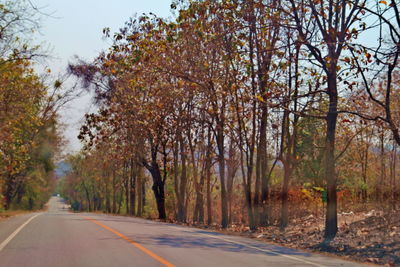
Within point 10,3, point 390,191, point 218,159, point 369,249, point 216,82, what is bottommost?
point 369,249

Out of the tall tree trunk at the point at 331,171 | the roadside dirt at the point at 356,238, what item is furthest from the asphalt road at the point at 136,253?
the tall tree trunk at the point at 331,171

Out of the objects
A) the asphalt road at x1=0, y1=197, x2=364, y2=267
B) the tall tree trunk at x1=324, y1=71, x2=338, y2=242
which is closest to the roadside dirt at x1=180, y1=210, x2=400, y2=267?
the tall tree trunk at x1=324, y1=71, x2=338, y2=242

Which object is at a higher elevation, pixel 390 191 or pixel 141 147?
pixel 141 147

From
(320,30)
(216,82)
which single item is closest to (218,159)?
(216,82)

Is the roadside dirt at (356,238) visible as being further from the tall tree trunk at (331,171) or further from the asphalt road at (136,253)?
the asphalt road at (136,253)

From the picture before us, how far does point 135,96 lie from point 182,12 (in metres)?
11.2

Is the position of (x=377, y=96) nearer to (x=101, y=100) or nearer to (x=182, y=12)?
(x=182, y=12)

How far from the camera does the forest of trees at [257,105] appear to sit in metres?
15.9

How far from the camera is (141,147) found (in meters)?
35.0

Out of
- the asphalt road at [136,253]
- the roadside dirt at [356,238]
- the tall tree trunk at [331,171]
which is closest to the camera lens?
the asphalt road at [136,253]

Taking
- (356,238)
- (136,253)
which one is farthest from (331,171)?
(136,253)

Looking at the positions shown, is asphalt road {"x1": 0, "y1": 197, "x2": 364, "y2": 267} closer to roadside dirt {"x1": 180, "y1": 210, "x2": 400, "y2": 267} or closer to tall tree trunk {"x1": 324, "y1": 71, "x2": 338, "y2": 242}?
roadside dirt {"x1": 180, "y1": 210, "x2": 400, "y2": 267}

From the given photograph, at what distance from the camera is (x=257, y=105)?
20219 mm

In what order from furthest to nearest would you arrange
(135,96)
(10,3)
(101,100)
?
(101,100) < (135,96) < (10,3)
